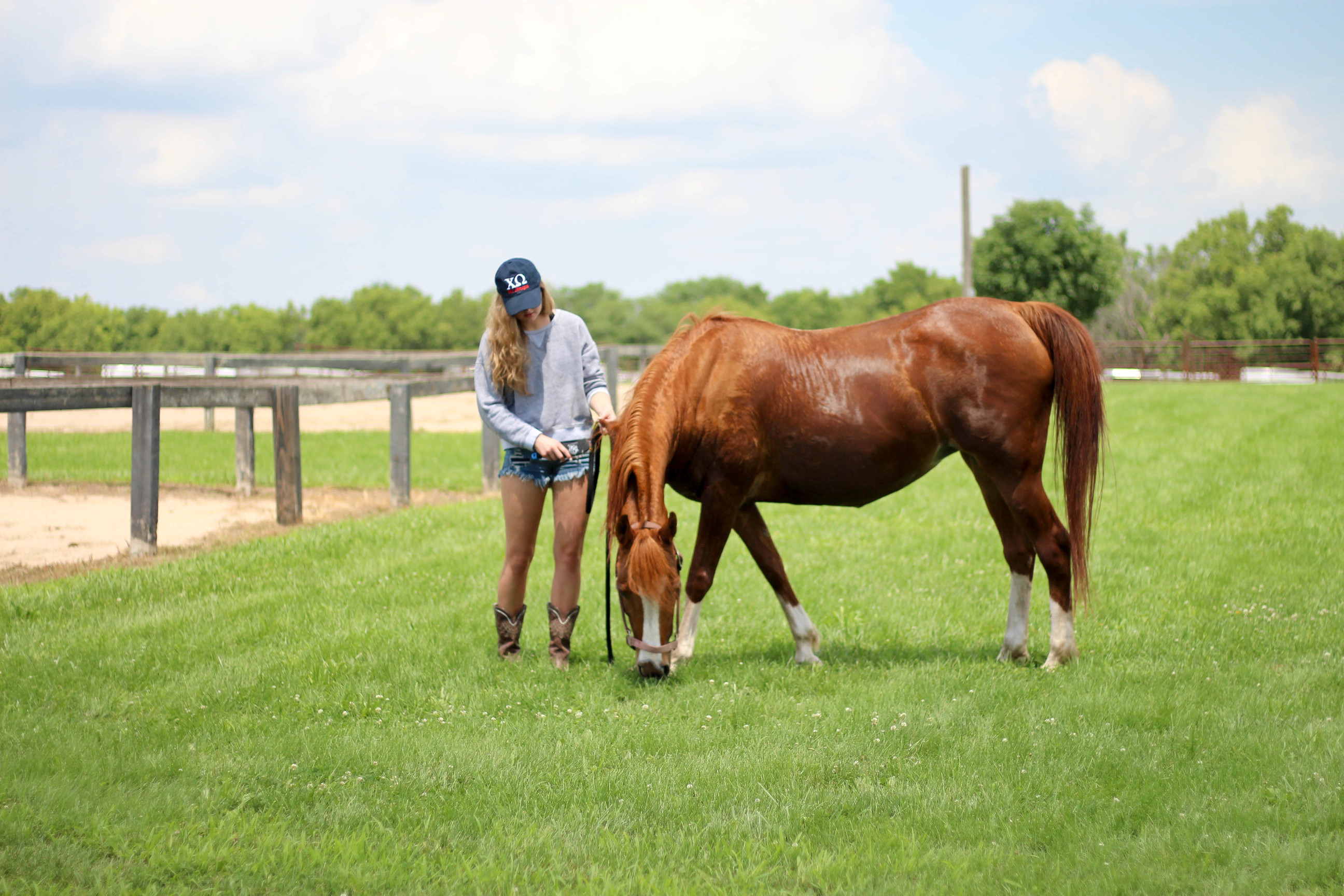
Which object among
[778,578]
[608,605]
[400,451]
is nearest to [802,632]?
[778,578]

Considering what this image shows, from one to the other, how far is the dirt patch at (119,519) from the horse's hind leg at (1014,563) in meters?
5.92

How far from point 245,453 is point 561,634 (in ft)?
23.3

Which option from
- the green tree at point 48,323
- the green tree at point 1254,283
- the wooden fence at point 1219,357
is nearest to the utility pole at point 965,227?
the wooden fence at point 1219,357

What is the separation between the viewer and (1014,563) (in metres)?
5.39

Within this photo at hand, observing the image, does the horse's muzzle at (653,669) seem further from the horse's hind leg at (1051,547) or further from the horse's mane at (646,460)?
the horse's hind leg at (1051,547)

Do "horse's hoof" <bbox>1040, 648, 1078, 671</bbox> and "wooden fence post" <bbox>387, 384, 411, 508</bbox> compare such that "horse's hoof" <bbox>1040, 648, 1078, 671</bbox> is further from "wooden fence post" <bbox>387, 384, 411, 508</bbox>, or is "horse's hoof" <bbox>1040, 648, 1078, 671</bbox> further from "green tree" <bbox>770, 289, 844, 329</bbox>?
"green tree" <bbox>770, 289, 844, 329</bbox>

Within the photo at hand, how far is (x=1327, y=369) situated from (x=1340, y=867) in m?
44.3

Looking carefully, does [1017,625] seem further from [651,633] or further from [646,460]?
[646,460]

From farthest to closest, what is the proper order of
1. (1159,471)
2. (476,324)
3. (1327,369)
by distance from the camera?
(476,324), (1327,369), (1159,471)

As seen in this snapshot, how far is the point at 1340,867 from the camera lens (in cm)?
296

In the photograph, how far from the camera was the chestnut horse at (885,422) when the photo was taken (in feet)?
16.7

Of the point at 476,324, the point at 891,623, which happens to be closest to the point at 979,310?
the point at 891,623

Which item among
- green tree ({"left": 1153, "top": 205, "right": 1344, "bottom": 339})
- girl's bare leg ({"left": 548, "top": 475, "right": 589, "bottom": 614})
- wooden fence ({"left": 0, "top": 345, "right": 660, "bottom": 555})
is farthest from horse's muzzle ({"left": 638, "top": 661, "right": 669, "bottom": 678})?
green tree ({"left": 1153, "top": 205, "right": 1344, "bottom": 339})

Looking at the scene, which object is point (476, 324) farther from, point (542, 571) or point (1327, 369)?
point (542, 571)
